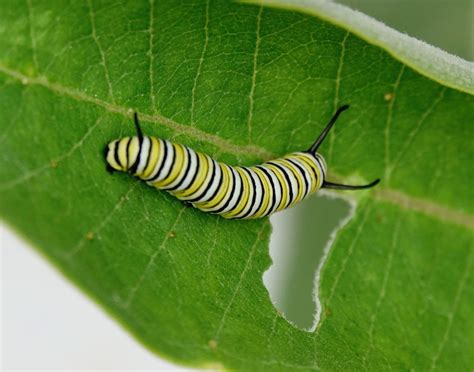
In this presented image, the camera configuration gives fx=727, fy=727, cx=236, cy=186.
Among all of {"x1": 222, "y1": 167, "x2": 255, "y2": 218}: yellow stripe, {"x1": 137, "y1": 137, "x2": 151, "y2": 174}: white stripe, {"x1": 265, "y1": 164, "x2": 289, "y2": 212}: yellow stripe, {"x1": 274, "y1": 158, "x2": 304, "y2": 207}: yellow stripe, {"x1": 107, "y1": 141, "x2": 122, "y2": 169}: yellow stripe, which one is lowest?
{"x1": 107, "y1": 141, "x2": 122, "y2": 169}: yellow stripe

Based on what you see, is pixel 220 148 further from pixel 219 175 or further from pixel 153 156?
pixel 153 156

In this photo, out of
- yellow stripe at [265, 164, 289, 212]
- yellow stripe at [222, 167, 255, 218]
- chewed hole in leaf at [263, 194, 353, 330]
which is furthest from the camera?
chewed hole in leaf at [263, 194, 353, 330]

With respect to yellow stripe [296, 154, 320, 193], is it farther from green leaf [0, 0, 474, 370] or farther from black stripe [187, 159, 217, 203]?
black stripe [187, 159, 217, 203]

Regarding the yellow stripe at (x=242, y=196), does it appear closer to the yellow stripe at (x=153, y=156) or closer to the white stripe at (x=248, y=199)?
the white stripe at (x=248, y=199)

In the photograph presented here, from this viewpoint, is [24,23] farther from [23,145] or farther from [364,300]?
[364,300]

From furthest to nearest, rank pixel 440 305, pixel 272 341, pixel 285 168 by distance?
pixel 440 305
pixel 285 168
pixel 272 341

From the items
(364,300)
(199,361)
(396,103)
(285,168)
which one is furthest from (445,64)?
(199,361)

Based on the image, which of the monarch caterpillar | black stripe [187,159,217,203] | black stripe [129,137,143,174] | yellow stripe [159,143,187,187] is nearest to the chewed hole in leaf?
the monarch caterpillar

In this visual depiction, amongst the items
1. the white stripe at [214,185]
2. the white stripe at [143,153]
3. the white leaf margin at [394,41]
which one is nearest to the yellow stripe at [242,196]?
the white stripe at [214,185]
